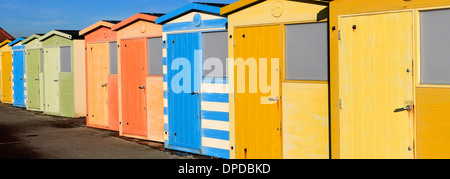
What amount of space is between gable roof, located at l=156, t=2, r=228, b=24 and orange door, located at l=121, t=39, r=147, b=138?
3.75ft

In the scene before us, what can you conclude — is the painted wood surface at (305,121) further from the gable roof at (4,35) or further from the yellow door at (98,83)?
the gable roof at (4,35)

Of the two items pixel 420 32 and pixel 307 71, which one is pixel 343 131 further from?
pixel 420 32

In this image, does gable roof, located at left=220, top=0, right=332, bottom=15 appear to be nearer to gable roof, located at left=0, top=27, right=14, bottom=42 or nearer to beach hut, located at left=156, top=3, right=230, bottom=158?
beach hut, located at left=156, top=3, right=230, bottom=158

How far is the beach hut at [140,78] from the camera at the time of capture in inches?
401

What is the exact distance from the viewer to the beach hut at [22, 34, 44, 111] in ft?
52.7

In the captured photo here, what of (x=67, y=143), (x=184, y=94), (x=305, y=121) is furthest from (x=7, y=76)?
(x=305, y=121)

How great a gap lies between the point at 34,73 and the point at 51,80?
5.29 feet

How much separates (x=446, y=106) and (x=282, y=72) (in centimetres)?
245

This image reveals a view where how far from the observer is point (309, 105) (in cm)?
696

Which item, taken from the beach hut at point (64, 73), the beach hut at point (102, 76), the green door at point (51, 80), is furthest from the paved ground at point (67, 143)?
the green door at point (51, 80)

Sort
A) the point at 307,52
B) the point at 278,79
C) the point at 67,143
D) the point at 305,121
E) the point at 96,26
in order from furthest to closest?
the point at 96,26
the point at 67,143
the point at 278,79
the point at 305,121
the point at 307,52

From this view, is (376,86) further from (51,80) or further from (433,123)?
(51,80)

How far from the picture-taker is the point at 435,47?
Answer: 5.54m
